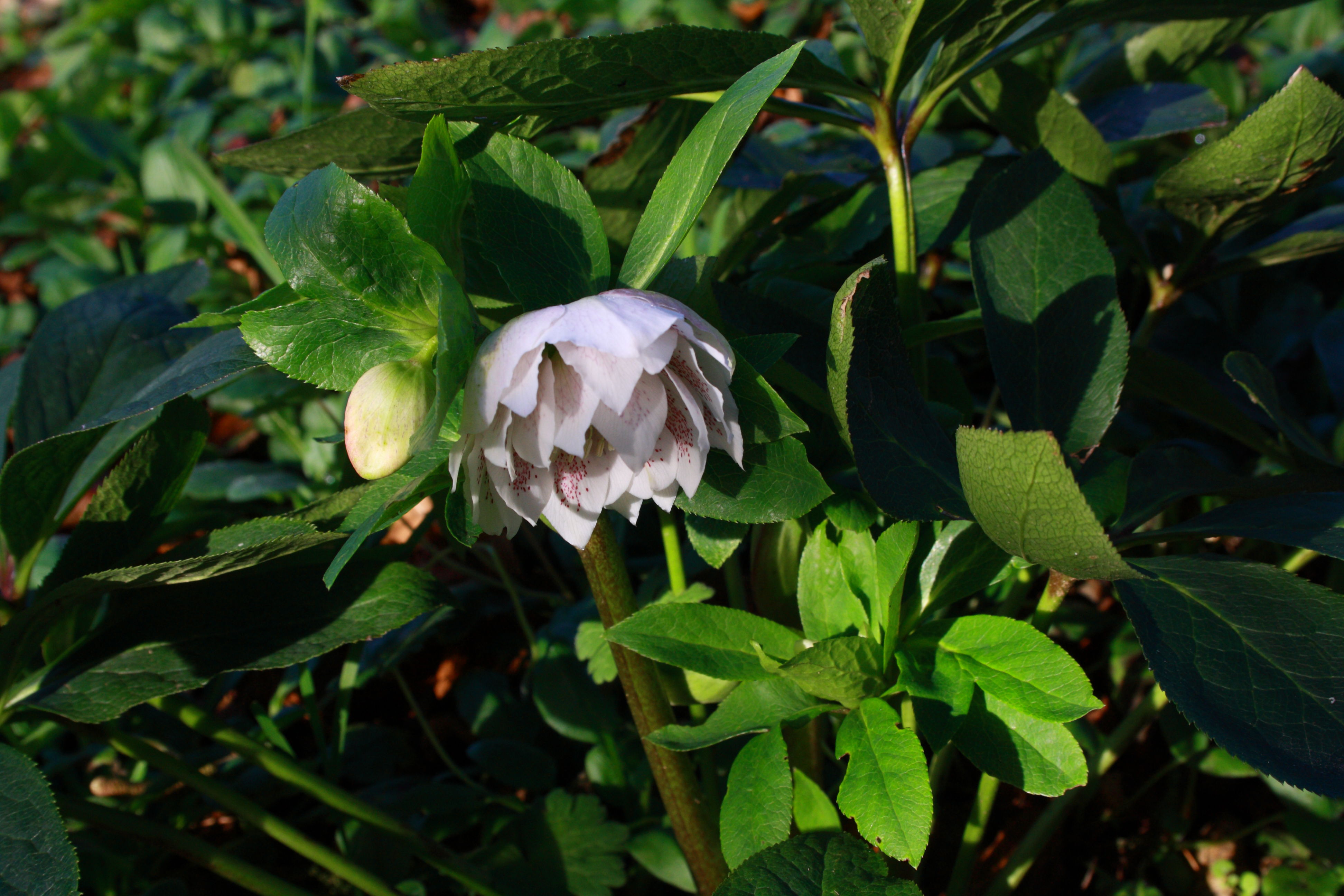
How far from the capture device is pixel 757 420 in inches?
19.7

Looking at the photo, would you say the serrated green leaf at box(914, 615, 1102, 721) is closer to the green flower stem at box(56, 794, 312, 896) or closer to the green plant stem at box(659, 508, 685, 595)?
the green plant stem at box(659, 508, 685, 595)

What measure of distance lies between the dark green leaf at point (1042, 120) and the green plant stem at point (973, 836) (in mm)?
513

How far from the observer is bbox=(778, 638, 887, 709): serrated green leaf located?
533mm

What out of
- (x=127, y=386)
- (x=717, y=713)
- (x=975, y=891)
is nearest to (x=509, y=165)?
(x=717, y=713)

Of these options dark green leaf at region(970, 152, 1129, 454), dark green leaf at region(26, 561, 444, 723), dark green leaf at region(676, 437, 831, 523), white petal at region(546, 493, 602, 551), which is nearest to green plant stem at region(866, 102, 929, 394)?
dark green leaf at region(970, 152, 1129, 454)

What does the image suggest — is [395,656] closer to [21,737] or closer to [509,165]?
[21,737]

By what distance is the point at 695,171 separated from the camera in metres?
0.47

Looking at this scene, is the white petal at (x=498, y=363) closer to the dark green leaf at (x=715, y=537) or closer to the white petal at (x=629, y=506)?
the white petal at (x=629, y=506)

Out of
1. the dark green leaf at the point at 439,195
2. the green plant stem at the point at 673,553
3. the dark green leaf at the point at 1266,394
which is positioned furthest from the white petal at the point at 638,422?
the dark green leaf at the point at 1266,394

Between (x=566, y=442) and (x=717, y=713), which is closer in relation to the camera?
(x=566, y=442)

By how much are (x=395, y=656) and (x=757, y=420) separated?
0.57 meters

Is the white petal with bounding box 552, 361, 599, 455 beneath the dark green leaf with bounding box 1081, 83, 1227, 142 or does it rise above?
beneath

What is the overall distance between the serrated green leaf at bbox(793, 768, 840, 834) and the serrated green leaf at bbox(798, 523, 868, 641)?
0.39 feet

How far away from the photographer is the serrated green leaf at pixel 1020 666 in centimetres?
50
